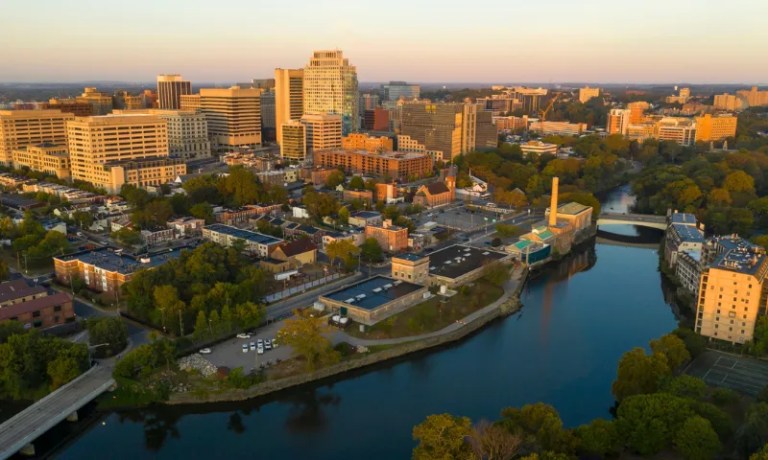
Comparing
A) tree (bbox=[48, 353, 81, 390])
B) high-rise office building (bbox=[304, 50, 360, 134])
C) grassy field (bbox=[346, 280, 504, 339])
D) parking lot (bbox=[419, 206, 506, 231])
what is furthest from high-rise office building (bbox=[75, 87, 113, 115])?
tree (bbox=[48, 353, 81, 390])

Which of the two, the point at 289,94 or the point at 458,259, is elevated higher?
the point at 289,94

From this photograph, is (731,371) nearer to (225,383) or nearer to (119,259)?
(225,383)

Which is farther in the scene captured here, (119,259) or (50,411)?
(119,259)

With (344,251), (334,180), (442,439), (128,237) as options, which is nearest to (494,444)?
(442,439)

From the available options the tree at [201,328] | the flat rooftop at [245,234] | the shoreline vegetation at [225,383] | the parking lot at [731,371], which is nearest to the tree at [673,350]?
the parking lot at [731,371]

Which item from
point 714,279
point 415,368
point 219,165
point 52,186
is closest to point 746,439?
point 714,279

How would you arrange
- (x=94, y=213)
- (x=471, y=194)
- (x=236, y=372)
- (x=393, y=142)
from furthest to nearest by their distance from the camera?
(x=393, y=142) < (x=471, y=194) < (x=94, y=213) < (x=236, y=372)

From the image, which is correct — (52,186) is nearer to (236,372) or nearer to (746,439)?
(236,372)
